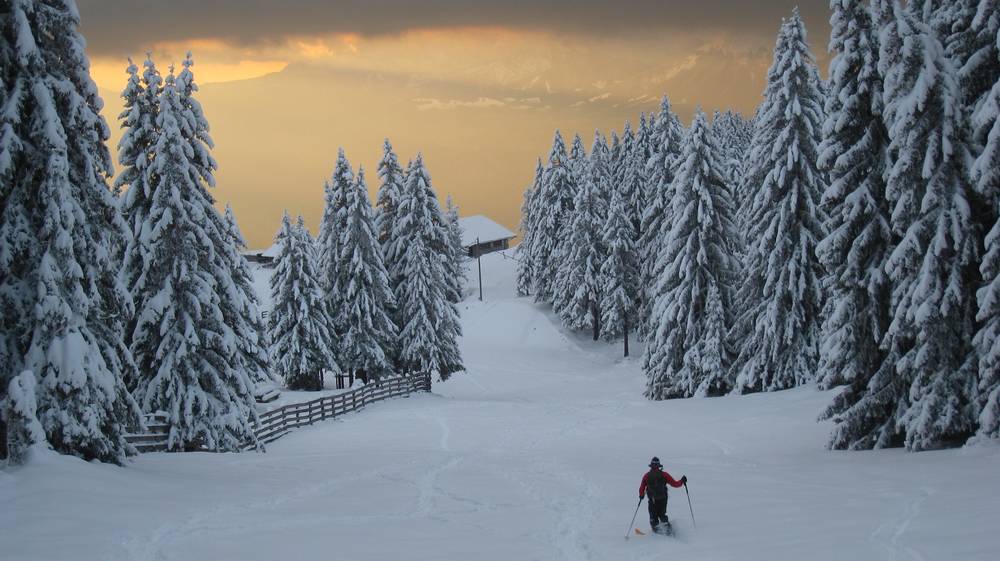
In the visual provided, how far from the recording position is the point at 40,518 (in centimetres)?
1315

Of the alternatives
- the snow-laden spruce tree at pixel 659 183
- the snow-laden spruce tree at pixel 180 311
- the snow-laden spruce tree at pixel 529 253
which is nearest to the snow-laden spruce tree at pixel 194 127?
the snow-laden spruce tree at pixel 180 311

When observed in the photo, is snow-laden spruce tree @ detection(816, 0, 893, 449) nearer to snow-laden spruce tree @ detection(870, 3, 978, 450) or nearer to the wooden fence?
snow-laden spruce tree @ detection(870, 3, 978, 450)

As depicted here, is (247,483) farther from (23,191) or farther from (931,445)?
(931,445)

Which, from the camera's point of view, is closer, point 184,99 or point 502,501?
point 502,501

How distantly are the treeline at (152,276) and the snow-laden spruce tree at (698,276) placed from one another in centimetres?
1356

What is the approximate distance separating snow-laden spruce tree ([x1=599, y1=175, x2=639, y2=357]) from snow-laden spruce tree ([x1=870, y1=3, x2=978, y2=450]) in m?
42.3

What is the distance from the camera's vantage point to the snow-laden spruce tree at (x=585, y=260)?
66.6m

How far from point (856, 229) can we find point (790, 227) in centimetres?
1347

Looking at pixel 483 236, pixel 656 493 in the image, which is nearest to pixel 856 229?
pixel 656 493

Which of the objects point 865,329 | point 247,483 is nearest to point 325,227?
point 247,483

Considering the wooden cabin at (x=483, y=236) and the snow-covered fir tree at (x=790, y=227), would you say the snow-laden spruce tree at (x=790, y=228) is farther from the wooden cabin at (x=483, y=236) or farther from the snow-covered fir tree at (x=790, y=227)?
the wooden cabin at (x=483, y=236)

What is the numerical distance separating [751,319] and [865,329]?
1518cm

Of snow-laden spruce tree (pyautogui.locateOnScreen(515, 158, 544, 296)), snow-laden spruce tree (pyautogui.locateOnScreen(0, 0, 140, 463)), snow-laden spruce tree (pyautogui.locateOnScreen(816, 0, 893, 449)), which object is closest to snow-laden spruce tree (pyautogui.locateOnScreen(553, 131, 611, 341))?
snow-laden spruce tree (pyautogui.locateOnScreen(515, 158, 544, 296))

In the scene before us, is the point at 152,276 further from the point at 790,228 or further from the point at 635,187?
the point at 635,187
